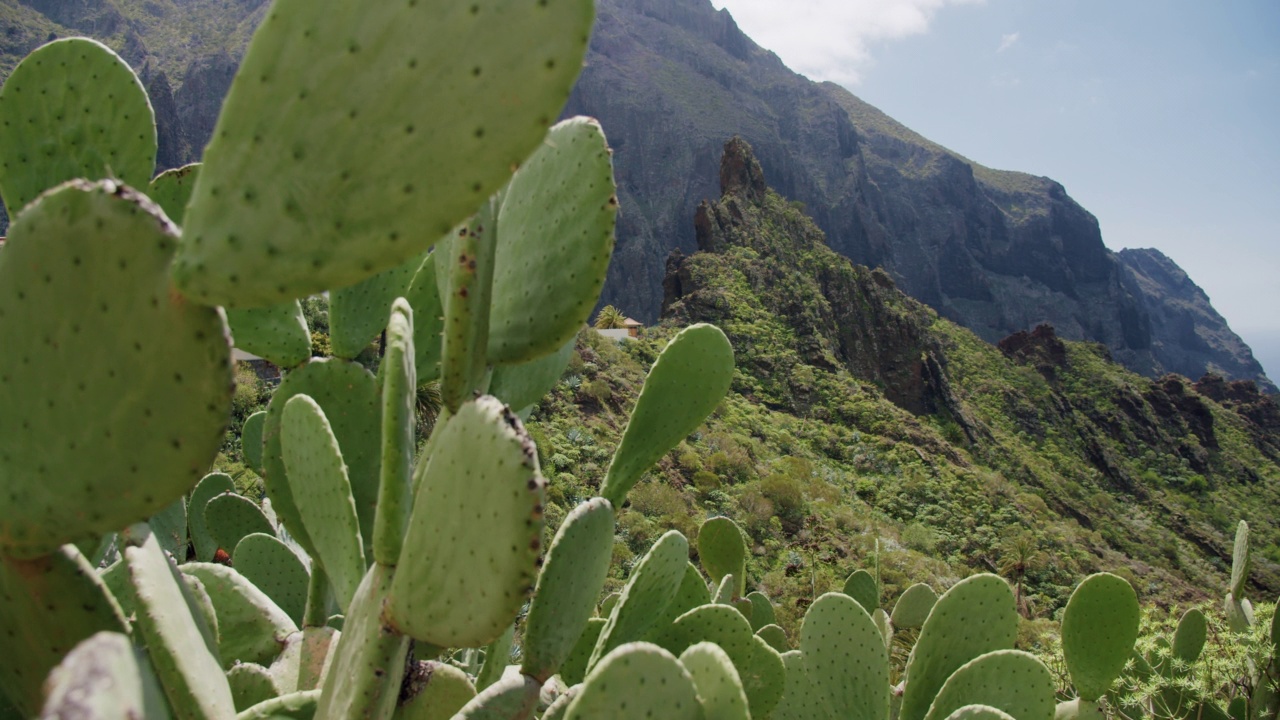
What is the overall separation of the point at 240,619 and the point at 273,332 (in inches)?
19.2

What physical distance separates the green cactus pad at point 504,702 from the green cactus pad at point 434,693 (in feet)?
0.27

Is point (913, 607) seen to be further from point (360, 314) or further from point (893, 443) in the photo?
point (893, 443)

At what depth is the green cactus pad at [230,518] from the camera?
2.00 m

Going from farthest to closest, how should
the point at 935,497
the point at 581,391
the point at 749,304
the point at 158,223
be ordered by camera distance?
the point at 749,304, the point at 935,497, the point at 581,391, the point at 158,223

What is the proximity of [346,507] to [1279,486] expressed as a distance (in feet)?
150

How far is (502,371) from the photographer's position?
1.26m

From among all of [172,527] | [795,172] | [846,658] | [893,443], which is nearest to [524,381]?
[846,658]

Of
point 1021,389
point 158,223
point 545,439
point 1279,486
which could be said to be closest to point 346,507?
point 158,223

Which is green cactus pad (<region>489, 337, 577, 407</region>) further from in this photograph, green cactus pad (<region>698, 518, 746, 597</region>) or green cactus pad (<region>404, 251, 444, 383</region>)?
green cactus pad (<region>698, 518, 746, 597</region>)

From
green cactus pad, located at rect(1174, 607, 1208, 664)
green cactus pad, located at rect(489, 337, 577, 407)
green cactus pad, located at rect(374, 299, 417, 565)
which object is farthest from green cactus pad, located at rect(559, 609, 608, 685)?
green cactus pad, located at rect(1174, 607, 1208, 664)

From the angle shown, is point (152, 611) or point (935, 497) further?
point (935, 497)

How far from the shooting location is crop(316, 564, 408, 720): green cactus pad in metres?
0.83

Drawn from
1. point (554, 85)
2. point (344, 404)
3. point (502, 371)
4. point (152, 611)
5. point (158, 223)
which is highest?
point (554, 85)

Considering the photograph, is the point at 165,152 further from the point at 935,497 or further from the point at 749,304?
the point at 935,497
